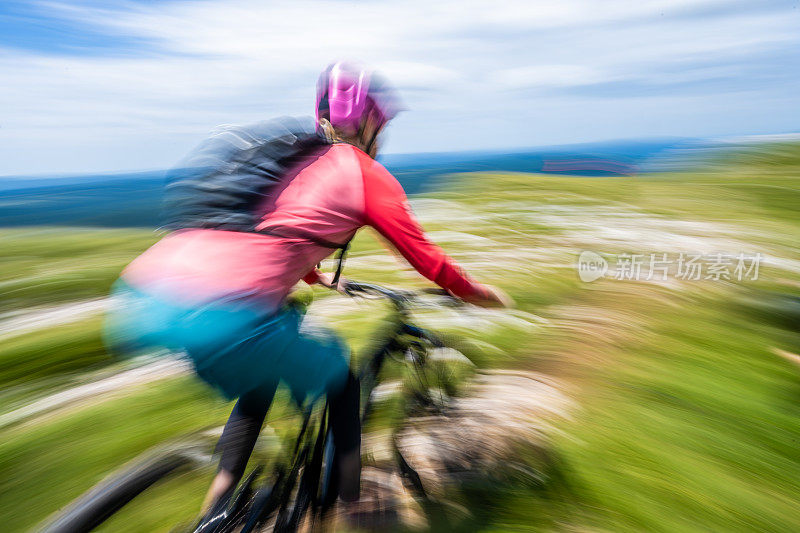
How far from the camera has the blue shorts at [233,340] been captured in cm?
128

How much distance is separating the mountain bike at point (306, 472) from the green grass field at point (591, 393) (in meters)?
0.33

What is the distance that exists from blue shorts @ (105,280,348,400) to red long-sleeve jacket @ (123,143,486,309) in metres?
0.05

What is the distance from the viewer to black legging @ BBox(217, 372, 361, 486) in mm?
1579

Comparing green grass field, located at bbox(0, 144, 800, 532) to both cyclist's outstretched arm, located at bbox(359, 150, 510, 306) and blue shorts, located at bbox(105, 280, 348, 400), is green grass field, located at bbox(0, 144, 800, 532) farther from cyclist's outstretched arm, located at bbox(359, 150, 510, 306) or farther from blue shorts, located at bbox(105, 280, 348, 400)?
cyclist's outstretched arm, located at bbox(359, 150, 510, 306)

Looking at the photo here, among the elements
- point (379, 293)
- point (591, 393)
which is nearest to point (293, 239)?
point (379, 293)

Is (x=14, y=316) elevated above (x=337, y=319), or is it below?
below

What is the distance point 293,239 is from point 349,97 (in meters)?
0.50

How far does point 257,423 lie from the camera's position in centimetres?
161

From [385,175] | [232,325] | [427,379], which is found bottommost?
[427,379]

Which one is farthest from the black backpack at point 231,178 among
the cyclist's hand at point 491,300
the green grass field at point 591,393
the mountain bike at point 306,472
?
the green grass field at point 591,393

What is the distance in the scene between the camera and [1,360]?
3842mm

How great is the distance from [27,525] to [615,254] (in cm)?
714

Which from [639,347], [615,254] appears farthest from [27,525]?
[615,254]

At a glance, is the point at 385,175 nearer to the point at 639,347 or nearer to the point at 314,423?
the point at 314,423
